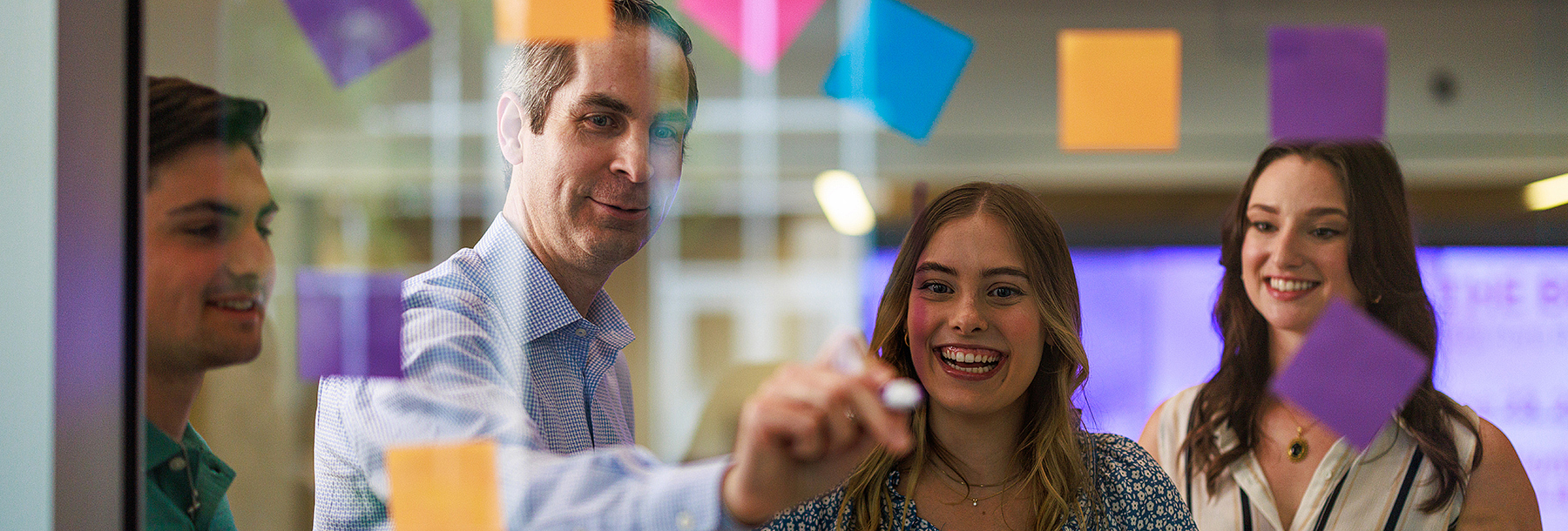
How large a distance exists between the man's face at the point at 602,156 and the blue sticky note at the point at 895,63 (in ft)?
1.01

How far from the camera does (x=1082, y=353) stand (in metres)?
1.29

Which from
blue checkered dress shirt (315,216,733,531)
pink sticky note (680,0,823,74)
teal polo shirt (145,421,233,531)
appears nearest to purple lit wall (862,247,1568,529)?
pink sticky note (680,0,823,74)

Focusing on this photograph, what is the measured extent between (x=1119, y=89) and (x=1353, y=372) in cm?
47

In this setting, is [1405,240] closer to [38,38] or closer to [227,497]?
[227,497]

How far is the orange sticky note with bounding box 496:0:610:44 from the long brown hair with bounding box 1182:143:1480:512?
3.22 ft

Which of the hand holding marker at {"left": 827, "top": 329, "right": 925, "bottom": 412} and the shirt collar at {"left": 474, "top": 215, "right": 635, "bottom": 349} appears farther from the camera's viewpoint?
the shirt collar at {"left": 474, "top": 215, "right": 635, "bottom": 349}

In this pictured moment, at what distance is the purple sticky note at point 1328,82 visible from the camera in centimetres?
127

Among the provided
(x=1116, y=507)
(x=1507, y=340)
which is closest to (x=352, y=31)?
(x=1116, y=507)

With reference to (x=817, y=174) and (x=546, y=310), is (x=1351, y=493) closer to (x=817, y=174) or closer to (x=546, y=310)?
(x=817, y=174)

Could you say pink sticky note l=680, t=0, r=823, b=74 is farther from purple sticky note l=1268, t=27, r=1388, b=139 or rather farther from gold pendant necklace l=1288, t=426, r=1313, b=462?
gold pendant necklace l=1288, t=426, r=1313, b=462

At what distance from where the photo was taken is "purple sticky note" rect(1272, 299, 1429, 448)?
1.21 metres

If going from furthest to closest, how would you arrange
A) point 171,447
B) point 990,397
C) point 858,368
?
point 990,397 < point 171,447 < point 858,368

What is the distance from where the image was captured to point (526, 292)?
1071 mm

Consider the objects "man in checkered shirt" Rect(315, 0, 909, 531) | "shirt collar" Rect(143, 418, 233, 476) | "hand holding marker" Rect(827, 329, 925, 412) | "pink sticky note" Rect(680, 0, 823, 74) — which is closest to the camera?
"hand holding marker" Rect(827, 329, 925, 412)
